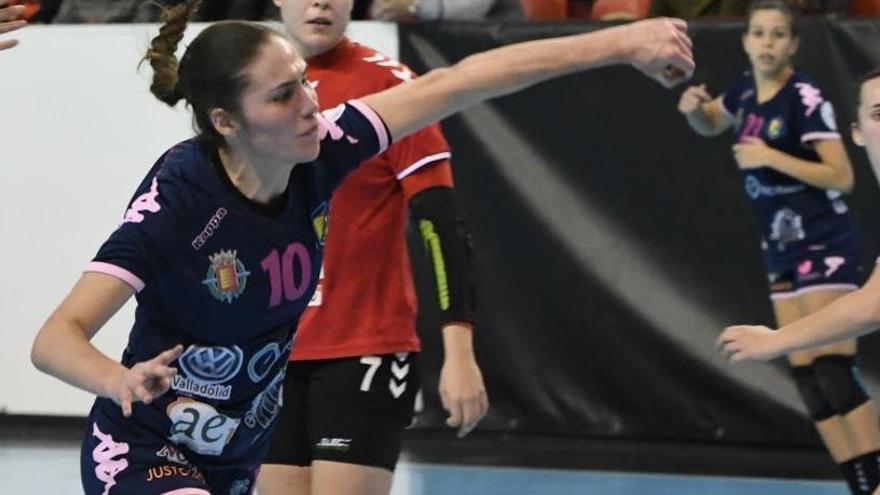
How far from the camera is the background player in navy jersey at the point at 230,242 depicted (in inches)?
123

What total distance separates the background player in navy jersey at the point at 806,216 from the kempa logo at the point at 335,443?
2375 mm

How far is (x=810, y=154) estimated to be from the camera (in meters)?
5.97

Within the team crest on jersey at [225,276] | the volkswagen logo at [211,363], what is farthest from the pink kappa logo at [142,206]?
the volkswagen logo at [211,363]

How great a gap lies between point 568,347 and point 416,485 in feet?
3.35

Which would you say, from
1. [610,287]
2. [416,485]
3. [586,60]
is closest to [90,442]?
[586,60]

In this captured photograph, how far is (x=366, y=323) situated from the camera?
12.9ft

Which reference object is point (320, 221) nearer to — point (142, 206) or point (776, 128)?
point (142, 206)

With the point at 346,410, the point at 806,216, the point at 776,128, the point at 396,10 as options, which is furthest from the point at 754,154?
the point at 346,410

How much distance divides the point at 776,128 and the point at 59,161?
3.16m

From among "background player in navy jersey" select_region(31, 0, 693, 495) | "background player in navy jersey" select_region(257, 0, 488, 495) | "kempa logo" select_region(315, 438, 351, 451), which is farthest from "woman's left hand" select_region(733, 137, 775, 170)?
"background player in navy jersey" select_region(31, 0, 693, 495)

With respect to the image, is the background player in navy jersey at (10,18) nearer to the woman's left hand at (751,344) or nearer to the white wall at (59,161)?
the woman's left hand at (751,344)

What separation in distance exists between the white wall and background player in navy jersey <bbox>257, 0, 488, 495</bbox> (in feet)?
11.2

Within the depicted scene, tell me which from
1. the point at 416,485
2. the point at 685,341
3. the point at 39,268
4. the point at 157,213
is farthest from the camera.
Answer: the point at 39,268

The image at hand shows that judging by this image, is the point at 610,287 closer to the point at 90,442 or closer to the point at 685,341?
the point at 685,341
